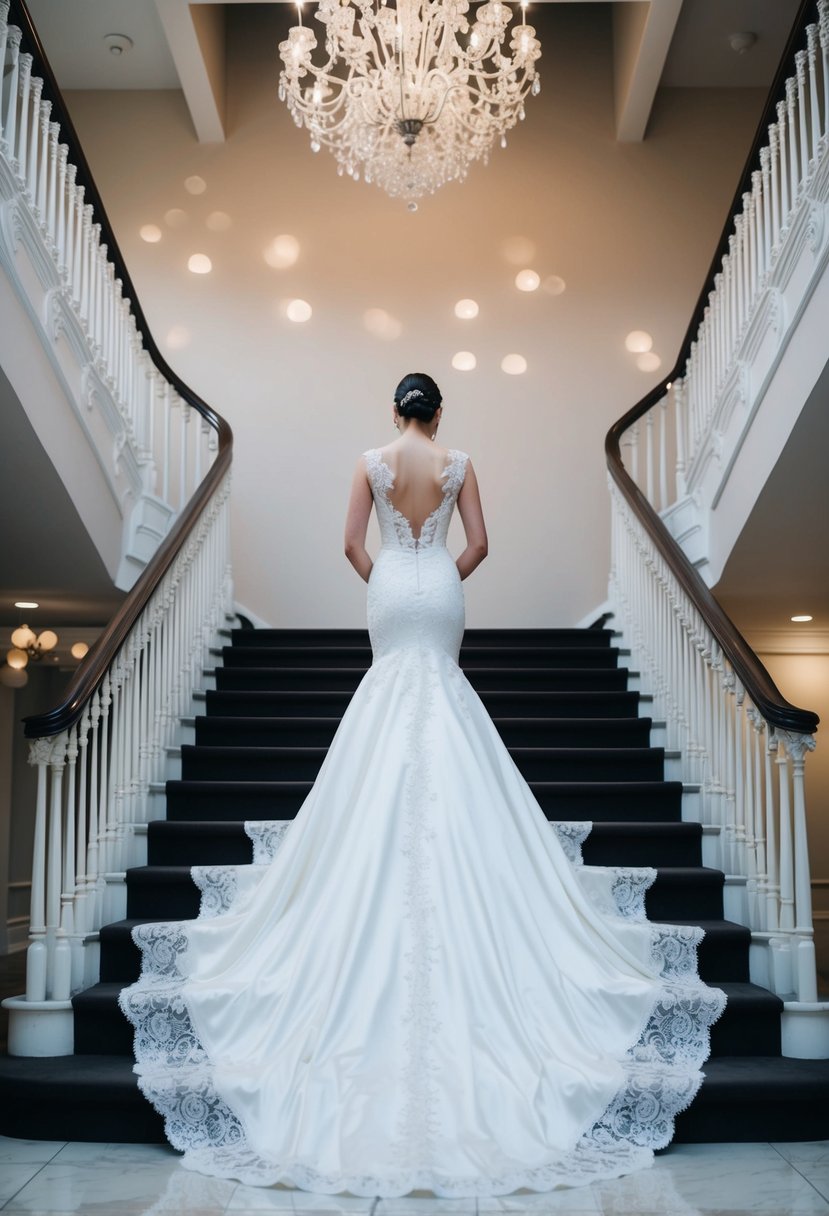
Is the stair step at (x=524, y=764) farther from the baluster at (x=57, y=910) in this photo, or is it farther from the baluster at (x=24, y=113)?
the baluster at (x=24, y=113)

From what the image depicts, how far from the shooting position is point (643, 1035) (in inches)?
132

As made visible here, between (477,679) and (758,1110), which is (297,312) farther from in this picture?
(758,1110)

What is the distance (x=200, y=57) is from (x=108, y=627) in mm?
5201

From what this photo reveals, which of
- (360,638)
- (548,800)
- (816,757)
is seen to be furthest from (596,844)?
(816,757)

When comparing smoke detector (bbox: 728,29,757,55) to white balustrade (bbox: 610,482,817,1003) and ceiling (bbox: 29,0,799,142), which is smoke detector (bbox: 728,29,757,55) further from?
white balustrade (bbox: 610,482,817,1003)

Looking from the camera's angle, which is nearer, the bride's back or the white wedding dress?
the white wedding dress

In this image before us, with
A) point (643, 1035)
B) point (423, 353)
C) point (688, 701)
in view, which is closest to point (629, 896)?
point (643, 1035)

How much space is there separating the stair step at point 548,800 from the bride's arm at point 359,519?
1.07 meters

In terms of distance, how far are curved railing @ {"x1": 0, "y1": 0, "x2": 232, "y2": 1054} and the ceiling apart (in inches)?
110

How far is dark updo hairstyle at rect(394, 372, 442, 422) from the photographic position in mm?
4051

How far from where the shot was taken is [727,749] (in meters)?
4.53

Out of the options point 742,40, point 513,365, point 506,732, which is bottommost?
point 506,732

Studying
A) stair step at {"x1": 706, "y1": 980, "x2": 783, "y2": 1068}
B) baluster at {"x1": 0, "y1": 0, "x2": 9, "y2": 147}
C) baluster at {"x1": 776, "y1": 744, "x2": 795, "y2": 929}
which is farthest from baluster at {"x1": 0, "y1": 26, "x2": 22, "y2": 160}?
stair step at {"x1": 706, "y1": 980, "x2": 783, "y2": 1068}

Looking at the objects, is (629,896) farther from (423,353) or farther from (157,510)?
(423,353)
